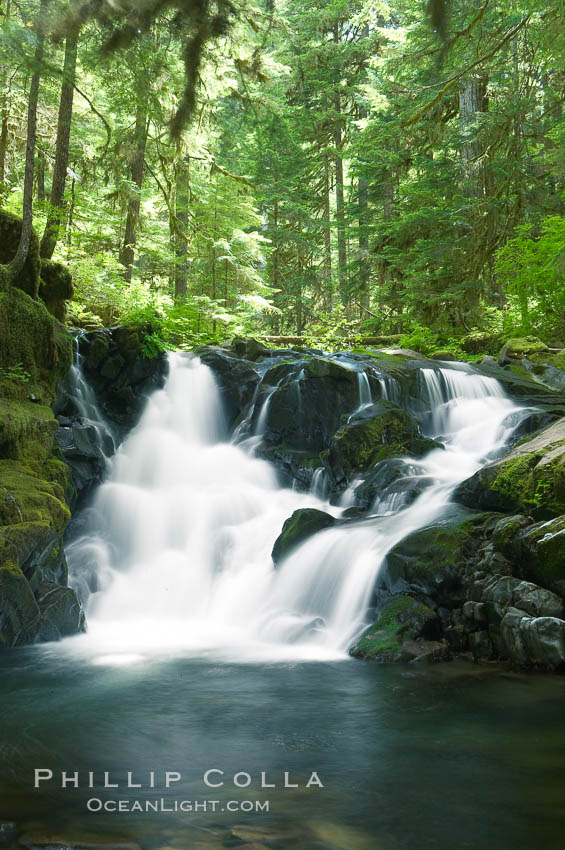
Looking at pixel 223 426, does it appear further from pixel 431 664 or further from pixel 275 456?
pixel 431 664

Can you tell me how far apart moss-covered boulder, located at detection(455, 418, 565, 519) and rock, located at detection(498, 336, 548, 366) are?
752 cm

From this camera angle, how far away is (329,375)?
12.6 m

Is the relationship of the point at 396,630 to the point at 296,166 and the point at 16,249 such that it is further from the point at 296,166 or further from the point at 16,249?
the point at 296,166

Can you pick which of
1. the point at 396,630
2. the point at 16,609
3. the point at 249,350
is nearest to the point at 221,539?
the point at 16,609

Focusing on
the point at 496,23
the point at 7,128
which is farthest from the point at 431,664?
the point at 496,23

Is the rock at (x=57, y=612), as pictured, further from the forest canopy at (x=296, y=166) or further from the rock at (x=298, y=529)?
the forest canopy at (x=296, y=166)

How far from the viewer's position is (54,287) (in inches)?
427

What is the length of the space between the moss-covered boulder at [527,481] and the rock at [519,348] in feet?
24.7

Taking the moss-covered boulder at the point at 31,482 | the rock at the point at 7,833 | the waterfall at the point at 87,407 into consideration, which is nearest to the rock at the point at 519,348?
the waterfall at the point at 87,407

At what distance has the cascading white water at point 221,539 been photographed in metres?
7.46

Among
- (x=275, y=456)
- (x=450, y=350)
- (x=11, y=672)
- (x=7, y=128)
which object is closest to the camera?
(x=11, y=672)

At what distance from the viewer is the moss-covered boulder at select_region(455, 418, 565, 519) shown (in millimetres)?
6809

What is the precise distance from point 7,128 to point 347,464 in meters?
11.4

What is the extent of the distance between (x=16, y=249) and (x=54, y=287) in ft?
3.34
